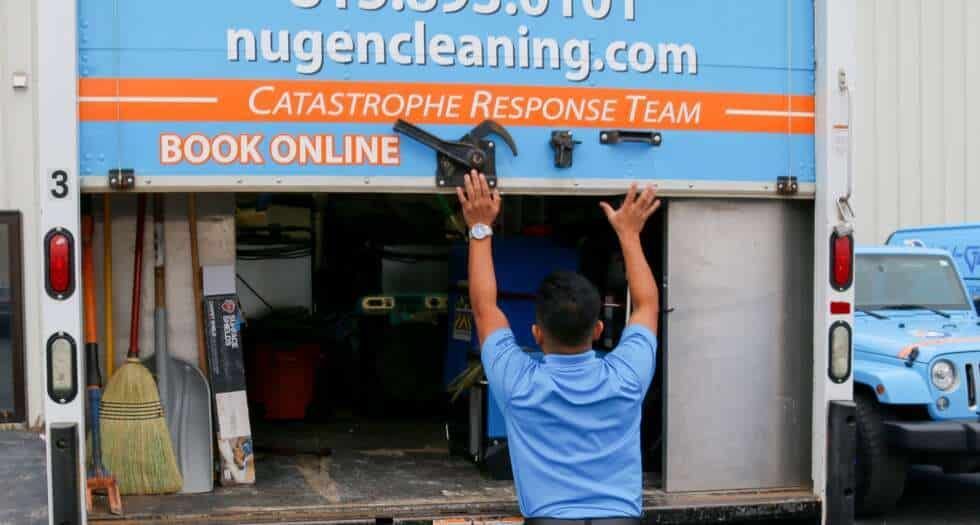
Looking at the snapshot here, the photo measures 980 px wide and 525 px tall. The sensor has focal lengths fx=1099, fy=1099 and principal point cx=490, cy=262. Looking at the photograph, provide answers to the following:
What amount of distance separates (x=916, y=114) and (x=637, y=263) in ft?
34.4

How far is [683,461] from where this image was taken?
4.75 m

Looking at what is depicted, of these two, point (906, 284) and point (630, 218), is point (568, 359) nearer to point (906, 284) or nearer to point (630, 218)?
point (630, 218)

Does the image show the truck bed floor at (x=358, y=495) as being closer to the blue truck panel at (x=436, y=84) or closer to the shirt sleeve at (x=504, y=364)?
the blue truck panel at (x=436, y=84)

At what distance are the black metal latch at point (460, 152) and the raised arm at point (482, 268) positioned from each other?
0.48 m

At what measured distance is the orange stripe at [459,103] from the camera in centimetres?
411

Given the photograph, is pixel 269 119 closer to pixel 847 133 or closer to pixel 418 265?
pixel 847 133

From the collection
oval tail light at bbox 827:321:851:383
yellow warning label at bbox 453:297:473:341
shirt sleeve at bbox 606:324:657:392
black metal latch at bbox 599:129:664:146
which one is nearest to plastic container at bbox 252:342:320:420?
yellow warning label at bbox 453:297:473:341

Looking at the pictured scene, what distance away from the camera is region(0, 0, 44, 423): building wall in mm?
9859

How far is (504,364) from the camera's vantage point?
118 inches

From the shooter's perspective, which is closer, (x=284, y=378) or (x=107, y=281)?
(x=107, y=281)

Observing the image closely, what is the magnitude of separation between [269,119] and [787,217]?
2242 mm

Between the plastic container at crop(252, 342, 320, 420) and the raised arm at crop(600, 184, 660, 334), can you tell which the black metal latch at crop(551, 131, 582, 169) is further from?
the plastic container at crop(252, 342, 320, 420)

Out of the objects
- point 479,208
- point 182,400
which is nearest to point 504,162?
point 479,208

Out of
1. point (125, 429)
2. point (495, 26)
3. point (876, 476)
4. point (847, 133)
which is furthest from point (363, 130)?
point (876, 476)
